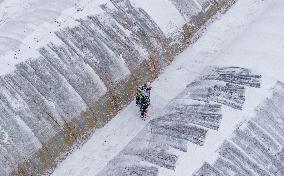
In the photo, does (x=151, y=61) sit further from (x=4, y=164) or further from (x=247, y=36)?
(x=4, y=164)

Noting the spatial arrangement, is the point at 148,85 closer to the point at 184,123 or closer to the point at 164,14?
the point at 164,14

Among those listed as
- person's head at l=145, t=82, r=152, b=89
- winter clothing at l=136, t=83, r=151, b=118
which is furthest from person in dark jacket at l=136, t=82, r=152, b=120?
person's head at l=145, t=82, r=152, b=89

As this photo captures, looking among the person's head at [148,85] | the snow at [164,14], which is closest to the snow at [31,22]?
the snow at [164,14]

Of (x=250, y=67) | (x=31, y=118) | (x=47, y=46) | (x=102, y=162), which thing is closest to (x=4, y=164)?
(x=31, y=118)

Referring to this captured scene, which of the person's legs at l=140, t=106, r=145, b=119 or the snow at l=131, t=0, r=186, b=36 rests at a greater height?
the snow at l=131, t=0, r=186, b=36

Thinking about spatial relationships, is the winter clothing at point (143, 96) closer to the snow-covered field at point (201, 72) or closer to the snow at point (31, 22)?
the snow-covered field at point (201, 72)

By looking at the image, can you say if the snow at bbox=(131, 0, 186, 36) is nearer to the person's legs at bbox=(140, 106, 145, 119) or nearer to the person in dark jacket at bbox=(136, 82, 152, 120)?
the person in dark jacket at bbox=(136, 82, 152, 120)

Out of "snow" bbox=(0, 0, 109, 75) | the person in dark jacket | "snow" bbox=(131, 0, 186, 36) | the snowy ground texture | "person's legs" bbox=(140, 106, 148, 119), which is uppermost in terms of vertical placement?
"snow" bbox=(0, 0, 109, 75)

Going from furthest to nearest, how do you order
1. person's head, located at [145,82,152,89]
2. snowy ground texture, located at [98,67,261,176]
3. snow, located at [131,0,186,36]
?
snow, located at [131,0,186,36]
person's head, located at [145,82,152,89]
snowy ground texture, located at [98,67,261,176]
